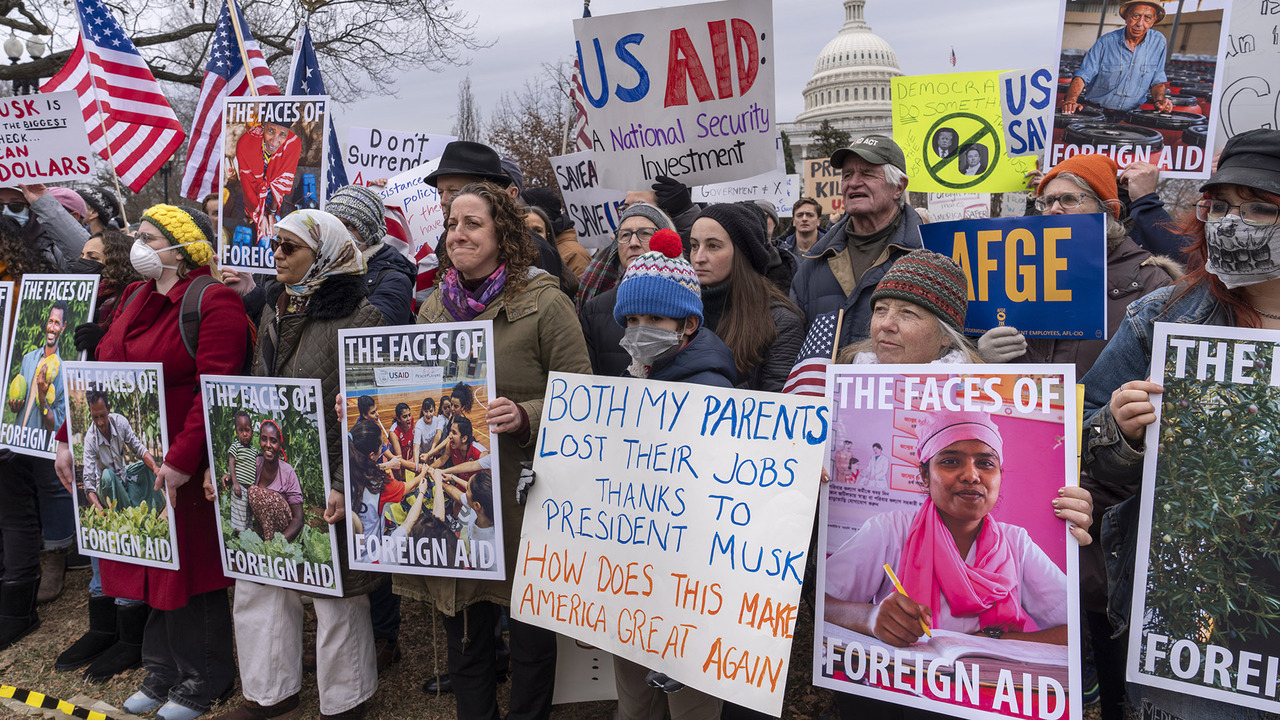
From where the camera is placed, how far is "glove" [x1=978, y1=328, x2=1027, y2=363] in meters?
2.93

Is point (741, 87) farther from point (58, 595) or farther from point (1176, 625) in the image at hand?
point (58, 595)

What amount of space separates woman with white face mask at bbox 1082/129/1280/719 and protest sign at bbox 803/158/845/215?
11.6 meters

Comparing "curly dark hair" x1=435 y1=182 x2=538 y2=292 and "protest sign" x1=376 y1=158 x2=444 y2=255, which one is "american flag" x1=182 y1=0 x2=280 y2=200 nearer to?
"protest sign" x1=376 y1=158 x2=444 y2=255

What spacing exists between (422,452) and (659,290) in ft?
3.92

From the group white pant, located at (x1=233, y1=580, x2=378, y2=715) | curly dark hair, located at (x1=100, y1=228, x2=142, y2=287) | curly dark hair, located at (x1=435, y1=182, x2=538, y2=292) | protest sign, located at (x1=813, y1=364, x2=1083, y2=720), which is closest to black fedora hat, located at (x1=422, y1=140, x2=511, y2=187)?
curly dark hair, located at (x1=435, y1=182, x2=538, y2=292)

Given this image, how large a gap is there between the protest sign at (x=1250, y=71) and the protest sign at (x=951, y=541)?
2990mm

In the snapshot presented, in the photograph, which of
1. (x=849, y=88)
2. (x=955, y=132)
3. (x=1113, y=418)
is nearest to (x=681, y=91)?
(x=955, y=132)

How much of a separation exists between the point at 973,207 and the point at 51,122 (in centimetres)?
1070

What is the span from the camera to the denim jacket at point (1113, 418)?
7.72 ft

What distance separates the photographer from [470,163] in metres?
4.57

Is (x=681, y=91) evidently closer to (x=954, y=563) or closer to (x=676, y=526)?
(x=676, y=526)

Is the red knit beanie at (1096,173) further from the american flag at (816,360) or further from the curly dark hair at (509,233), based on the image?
the curly dark hair at (509,233)

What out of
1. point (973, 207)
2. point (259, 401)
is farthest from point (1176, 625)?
point (973, 207)

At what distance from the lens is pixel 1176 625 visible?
2.21m
